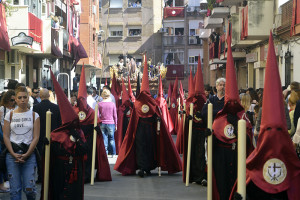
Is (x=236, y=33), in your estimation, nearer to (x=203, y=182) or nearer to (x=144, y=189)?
(x=203, y=182)

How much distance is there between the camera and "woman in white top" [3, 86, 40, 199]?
330 inches

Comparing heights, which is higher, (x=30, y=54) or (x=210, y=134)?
(x=30, y=54)

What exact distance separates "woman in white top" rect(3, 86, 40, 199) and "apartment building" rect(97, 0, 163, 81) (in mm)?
56853

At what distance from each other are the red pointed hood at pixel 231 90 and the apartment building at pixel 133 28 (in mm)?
56984

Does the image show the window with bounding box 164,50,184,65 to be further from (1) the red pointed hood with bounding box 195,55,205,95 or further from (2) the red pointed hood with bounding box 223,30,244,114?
(2) the red pointed hood with bounding box 223,30,244,114

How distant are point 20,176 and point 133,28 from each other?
5845cm

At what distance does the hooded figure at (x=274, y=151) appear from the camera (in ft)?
16.8

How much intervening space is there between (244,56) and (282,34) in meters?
10.7

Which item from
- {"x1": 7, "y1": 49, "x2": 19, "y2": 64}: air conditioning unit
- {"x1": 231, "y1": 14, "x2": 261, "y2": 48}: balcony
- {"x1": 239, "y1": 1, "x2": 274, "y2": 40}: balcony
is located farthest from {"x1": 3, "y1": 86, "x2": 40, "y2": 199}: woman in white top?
{"x1": 231, "y1": 14, "x2": 261, "y2": 48}: balcony

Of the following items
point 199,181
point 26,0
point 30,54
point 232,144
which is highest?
point 26,0

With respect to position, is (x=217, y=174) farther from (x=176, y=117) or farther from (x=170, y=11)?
(x=170, y=11)

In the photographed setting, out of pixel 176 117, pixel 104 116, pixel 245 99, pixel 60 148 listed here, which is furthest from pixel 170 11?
pixel 60 148

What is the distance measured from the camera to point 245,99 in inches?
479

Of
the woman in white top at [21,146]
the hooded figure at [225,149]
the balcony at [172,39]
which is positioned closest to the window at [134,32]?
the balcony at [172,39]
